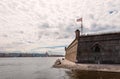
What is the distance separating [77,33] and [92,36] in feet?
12.7

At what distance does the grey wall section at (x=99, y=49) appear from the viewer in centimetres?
3170

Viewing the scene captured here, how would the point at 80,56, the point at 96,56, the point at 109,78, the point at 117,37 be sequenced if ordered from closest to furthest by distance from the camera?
the point at 109,78
the point at 117,37
the point at 96,56
the point at 80,56

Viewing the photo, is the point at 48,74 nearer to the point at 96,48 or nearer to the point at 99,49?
the point at 96,48

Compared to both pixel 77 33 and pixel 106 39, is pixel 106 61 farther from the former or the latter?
pixel 77 33

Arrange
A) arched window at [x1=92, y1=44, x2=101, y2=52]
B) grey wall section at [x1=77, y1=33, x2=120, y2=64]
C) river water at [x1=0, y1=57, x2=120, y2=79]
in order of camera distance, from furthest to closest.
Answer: arched window at [x1=92, y1=44, x2=101, y2=52]
grey wall section at [x1=77, y1=33, x2=120, y2=64]
river water at [x1=0, y1=57, x2=120, y2=79]

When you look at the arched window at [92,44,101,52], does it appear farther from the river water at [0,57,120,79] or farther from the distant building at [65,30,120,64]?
the river water at [0,57,120,79]

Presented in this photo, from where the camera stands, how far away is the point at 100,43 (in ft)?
109

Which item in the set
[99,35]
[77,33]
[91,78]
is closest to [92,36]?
[99,35]

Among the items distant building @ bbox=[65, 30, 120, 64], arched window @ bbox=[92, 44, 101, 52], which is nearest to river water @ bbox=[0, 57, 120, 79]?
distant building @ bbox=[65, 30, 120, 64]

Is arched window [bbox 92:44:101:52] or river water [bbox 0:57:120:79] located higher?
arched window [bbox 92:44:101:52]

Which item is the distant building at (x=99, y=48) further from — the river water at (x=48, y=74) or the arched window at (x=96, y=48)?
the river water at (x=48, y=74)

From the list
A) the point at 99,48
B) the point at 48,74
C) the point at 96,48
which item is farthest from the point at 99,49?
the point at 48,74

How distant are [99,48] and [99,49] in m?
0.19

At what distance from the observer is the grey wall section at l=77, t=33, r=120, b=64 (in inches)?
1248
